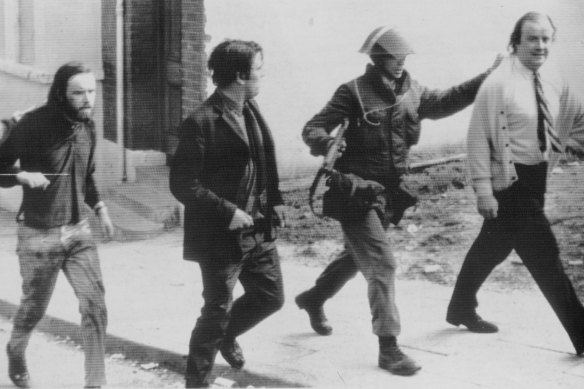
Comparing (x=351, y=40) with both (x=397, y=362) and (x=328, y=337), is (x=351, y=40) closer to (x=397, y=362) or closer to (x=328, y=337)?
(x=328, y=337)

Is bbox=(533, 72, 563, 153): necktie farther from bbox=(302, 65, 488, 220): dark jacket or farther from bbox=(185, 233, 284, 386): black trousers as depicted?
bbox=(185, 233, 284, 386): black trousers

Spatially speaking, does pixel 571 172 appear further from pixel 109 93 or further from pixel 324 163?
pixel 109 93

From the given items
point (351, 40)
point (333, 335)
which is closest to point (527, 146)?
point (351, 40)

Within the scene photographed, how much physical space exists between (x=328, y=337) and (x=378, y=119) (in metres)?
1.09

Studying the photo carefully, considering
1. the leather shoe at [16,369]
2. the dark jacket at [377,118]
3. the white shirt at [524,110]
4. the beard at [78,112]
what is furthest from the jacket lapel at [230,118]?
the leather shoe at [16,369]

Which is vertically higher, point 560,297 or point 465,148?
point 465,148

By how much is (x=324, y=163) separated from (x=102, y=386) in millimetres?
1349

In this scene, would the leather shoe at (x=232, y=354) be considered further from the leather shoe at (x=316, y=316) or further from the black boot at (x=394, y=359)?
the black boot at (x=394, y=359)

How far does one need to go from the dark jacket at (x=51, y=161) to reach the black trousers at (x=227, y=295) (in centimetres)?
61

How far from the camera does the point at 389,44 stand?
14.4 ft

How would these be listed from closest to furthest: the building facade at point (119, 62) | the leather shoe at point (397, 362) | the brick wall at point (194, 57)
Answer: the leather shoe at point (397, 362), the building facade at point (119, 62), the brick wall at point (194, 57)

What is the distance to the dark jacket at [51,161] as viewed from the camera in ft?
13.4

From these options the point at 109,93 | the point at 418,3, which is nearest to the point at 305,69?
the point at 418,3

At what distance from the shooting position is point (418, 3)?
186 inches
